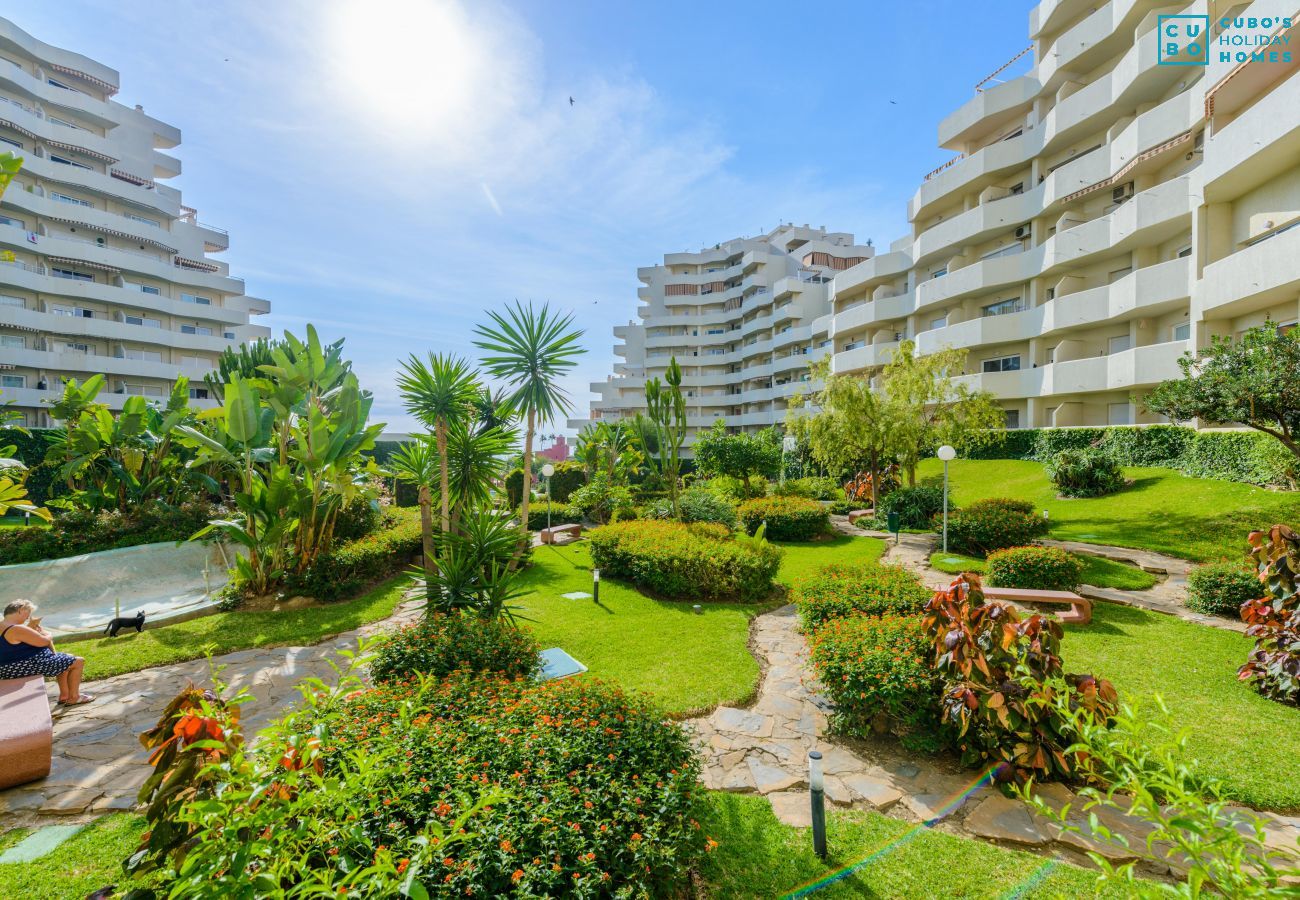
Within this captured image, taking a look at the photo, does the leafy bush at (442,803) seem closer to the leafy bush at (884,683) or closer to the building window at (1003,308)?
the leafy bush at (884,683)

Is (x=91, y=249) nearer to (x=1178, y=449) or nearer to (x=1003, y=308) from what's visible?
(x=1003, y=308)

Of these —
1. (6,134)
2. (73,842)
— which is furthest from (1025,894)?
(6,134)

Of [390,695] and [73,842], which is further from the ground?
[390,695]

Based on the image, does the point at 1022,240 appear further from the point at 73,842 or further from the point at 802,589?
the point at 73,842

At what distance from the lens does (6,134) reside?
3341 cm

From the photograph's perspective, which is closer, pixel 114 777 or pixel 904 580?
pixel 114 777

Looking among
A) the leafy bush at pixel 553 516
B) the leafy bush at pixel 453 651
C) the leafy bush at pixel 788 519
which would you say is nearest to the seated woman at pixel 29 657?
the leafy bush at pixel 453 651

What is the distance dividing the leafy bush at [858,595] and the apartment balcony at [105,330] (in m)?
45.0

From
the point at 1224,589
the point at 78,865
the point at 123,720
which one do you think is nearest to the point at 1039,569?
the point at 1224,589

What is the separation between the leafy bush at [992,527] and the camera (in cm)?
1345

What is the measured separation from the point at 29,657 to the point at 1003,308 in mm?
35115

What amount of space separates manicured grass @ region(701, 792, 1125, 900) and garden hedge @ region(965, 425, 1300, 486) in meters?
16.6

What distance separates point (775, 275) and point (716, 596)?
169ft

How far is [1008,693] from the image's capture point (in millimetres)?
4895
